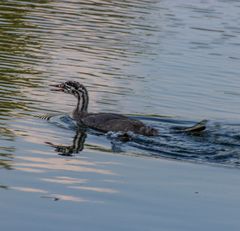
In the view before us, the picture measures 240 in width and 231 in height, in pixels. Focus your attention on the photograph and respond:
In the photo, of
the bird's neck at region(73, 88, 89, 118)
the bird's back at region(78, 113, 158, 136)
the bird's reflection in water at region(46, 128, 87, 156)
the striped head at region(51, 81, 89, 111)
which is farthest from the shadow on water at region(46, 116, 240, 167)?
the striped head at region(51, 81, 89, 111)

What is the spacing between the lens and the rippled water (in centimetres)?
1407

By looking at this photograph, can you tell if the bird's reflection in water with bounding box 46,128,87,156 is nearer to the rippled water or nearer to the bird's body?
the rippled water

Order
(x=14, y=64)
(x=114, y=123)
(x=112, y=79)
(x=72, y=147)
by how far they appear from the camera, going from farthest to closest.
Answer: (x=14, y=64), (x=112, y=79), (x=114, y=123), (x=72, y=147)

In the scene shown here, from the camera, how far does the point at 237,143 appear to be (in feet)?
53.1

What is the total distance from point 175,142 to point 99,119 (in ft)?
5.09

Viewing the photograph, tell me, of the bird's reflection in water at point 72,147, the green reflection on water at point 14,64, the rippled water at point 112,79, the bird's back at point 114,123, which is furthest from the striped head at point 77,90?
the bird's reflection in water at point 72,147

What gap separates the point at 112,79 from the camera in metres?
20.4

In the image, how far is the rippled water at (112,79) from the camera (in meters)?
14.1

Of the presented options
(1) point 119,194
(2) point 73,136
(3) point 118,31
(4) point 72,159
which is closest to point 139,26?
(3) point 118,31

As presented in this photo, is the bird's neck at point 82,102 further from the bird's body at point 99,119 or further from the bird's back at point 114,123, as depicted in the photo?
the bird's back at point 114,123

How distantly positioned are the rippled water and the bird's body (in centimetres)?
28

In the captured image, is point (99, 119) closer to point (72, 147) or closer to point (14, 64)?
point (72, 147)

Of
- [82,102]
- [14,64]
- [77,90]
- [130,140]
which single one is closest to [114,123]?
[130,140]

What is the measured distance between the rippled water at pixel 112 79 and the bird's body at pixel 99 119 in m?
0.28
